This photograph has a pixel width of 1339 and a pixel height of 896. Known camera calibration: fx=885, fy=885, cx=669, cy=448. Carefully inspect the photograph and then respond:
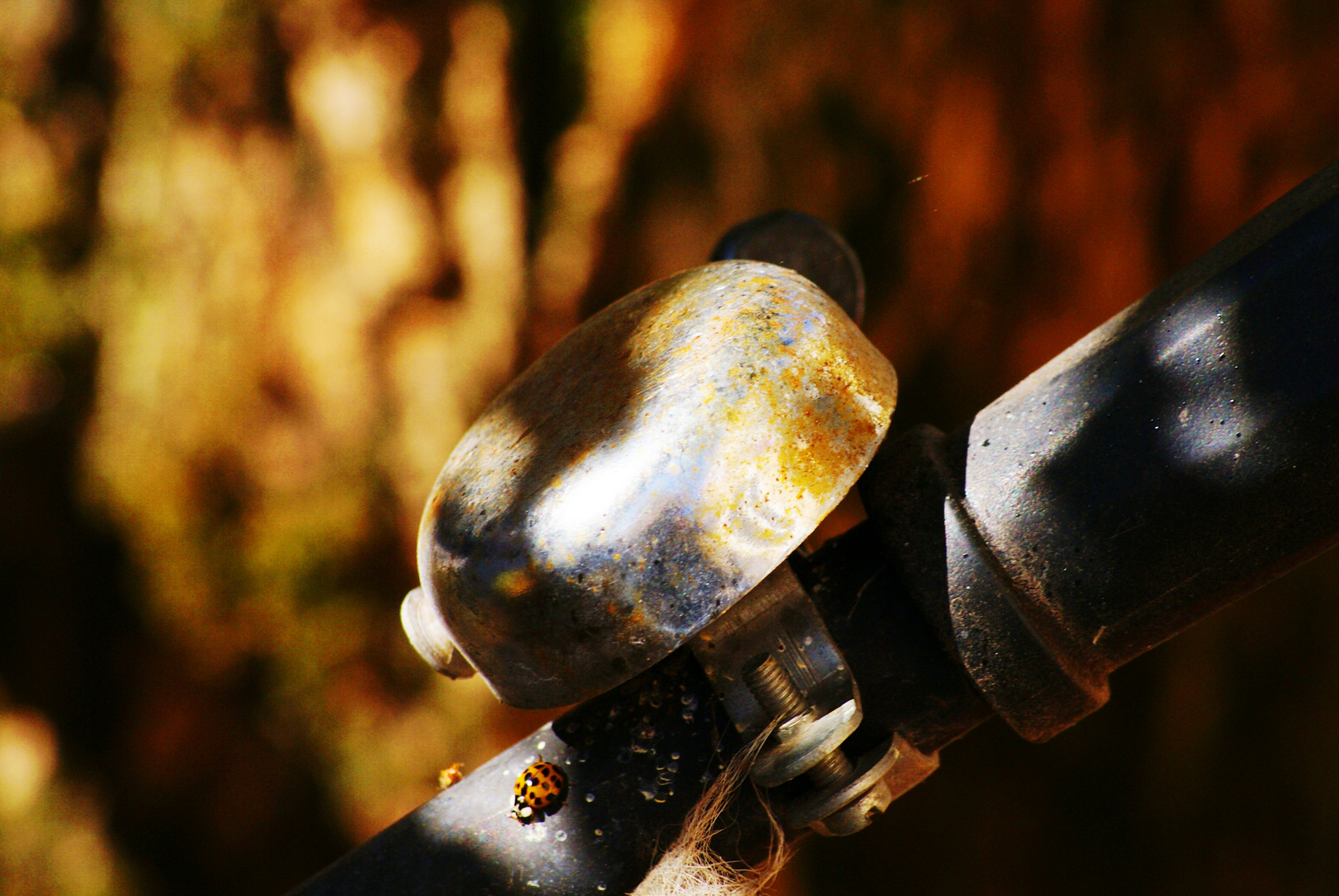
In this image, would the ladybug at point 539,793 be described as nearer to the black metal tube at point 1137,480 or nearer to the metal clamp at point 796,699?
the metal clamp at point 796,699

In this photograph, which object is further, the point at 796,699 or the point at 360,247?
the point at 360,247

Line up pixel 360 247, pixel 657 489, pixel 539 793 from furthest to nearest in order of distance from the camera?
pixel 360 247, pixel 539 793, pixel 657 489

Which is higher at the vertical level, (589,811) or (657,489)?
(657,489)

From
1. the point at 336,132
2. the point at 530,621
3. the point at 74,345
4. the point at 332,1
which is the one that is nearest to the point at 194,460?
the point at 74,345

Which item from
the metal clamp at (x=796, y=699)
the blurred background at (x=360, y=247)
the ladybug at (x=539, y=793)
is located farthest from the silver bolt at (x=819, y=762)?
the blurred background at (x=360, y=247)

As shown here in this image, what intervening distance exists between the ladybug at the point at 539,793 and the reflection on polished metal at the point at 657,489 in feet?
0.24

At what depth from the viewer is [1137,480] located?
0.49 metres

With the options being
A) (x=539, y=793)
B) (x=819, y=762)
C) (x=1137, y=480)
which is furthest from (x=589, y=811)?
(x=1137, y=480)

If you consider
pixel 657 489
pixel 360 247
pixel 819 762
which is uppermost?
pixel 360 247

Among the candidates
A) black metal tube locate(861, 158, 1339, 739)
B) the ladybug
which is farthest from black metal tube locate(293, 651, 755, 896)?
black metal tube locate(861, 158, 1339, 739)

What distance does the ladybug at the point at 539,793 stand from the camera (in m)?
0.58

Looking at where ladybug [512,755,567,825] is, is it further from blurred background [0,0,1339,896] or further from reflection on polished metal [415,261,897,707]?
blurred background [0,0,1339,896]

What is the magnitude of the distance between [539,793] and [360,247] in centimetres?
142

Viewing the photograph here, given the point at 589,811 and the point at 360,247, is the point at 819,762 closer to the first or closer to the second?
the point at 589,811
